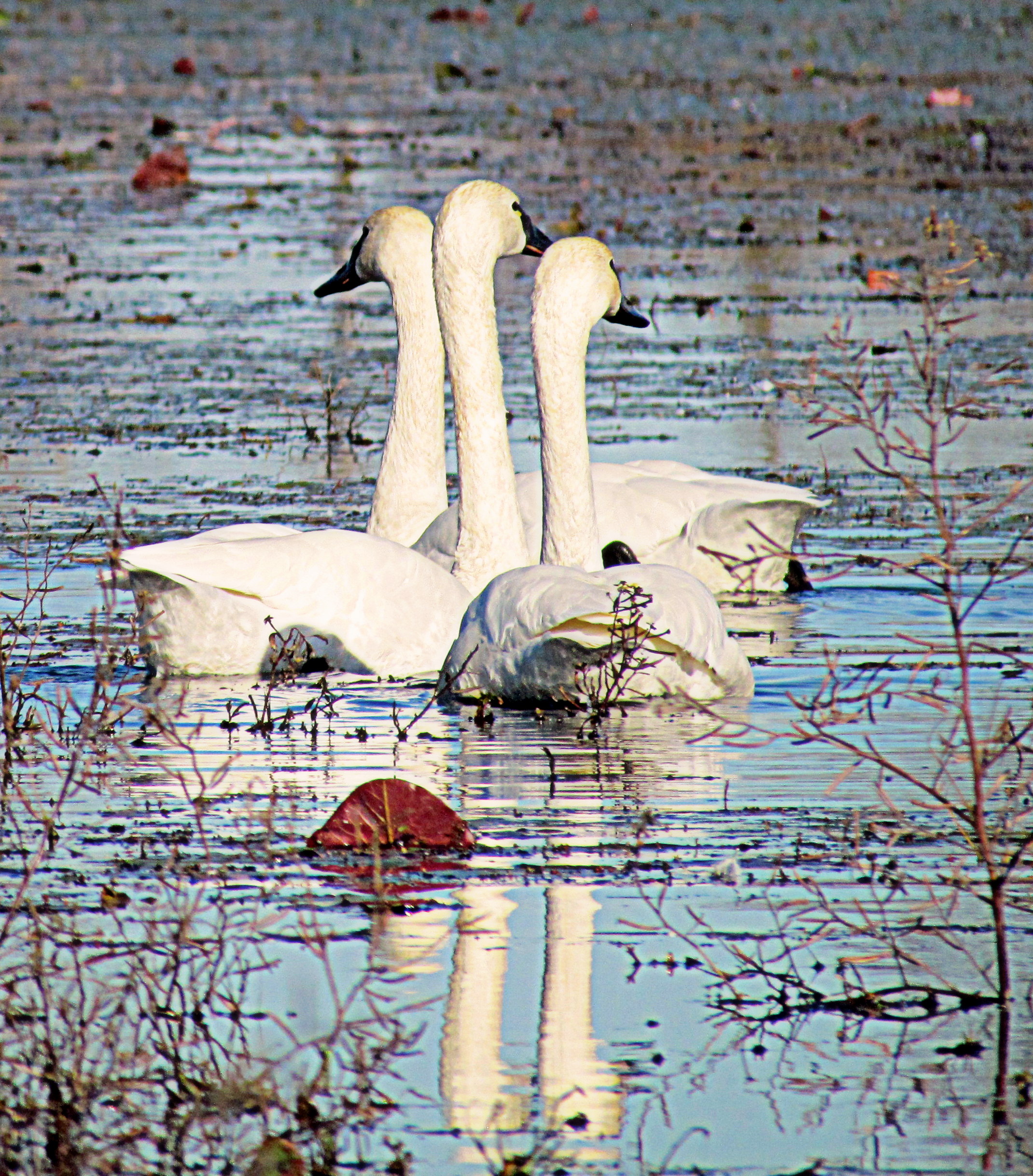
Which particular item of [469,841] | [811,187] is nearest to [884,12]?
[811,187]

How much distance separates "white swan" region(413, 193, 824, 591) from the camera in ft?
32.7

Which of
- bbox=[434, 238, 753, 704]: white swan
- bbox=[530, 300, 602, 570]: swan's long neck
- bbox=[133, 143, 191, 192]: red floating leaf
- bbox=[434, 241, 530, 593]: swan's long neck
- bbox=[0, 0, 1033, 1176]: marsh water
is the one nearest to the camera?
bbox=[0, 0, 1033, 1176]: marsh water

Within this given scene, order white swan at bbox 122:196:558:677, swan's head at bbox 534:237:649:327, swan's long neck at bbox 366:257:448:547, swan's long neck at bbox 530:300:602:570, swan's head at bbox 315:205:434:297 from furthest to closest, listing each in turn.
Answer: swan's head at bbox 315:205:434:297 → swan's long neck at bbox 366:257:448:547 → swan's head at bbox 534:237:649:327 → swan's long neck at bbox 530:300:602:570 → white swan at bbox 122:196:558:677

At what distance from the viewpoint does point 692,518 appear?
10711 mm

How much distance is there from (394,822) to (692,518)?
191 inches

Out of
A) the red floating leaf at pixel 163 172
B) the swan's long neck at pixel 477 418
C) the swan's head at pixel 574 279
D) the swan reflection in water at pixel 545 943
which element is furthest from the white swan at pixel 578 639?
the red floating leaf at pixel 163 172

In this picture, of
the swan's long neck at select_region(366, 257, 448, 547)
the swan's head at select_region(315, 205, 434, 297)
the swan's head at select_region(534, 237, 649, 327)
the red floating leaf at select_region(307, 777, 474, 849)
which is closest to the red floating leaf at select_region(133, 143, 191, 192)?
the swan's head at select_region(315, 205, 434, 297)

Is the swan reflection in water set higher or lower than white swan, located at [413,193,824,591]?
lower

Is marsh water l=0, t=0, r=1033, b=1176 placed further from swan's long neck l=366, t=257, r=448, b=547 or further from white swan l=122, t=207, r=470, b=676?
swan's long neck l=366, t=257, r=448, b=547

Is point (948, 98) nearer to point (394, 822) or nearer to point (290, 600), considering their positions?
point (290, 600)

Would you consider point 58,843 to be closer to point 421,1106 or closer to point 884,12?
point 421,1106

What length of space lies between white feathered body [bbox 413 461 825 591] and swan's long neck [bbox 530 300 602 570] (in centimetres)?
67

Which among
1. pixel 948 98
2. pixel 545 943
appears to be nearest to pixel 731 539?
pixel 545 943

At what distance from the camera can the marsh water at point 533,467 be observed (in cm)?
466
